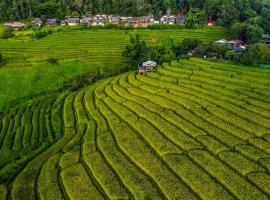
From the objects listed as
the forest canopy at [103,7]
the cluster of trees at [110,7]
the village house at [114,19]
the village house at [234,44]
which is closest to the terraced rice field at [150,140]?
the village house at [234,44]

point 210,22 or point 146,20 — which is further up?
point 146,20

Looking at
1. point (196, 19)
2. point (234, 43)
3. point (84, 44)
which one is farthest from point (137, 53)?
point (196, 19)

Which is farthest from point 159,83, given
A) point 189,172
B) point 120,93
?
point 189,172

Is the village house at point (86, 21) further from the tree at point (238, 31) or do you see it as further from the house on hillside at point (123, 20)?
the tree at point (238, 31)

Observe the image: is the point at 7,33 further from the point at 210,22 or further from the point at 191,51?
the point at 210,22

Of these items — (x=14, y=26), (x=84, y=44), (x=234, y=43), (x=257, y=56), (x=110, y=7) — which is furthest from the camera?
(x=110, y=7)

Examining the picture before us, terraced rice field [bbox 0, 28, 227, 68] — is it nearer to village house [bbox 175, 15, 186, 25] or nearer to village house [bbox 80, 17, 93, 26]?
village house [bbox 80, 17, 93, 26]

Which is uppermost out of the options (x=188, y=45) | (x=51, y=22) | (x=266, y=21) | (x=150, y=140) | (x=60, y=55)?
(x=51, y=22)
